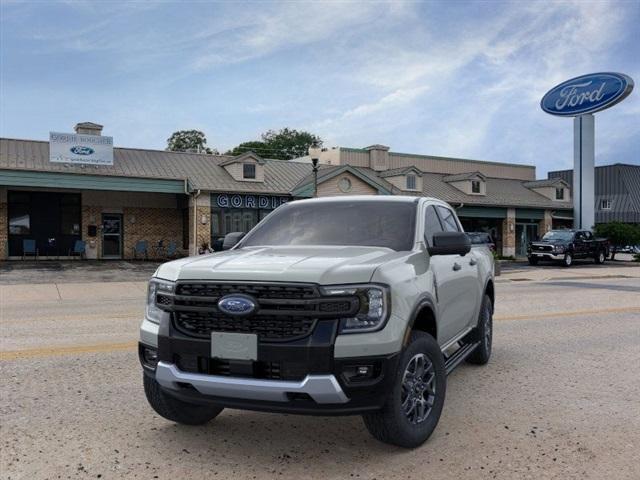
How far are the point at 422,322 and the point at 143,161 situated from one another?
28.3m

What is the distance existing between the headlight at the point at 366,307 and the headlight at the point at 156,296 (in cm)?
109

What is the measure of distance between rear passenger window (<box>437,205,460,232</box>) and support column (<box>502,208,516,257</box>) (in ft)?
114

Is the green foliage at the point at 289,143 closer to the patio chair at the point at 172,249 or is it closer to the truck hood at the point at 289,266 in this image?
the patio chair at the point at 172,249

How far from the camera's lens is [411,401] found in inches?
156

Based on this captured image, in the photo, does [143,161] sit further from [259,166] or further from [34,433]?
[34,433]

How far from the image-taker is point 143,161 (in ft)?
99.9

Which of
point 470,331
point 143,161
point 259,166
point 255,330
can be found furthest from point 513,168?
point 255,330

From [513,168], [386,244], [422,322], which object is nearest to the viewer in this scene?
[422,322]

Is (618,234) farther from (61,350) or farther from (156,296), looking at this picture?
(156,296)

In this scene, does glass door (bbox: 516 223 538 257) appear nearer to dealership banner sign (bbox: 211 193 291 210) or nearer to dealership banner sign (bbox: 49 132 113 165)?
dealership banner sign (bbox: 211 193 291 210)

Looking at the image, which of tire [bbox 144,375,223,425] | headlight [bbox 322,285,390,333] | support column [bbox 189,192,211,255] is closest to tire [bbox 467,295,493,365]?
headlight [bbox 322,285,390,333]

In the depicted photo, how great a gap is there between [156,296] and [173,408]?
2.78 ft

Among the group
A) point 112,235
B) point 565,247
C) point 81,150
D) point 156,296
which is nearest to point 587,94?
point 565,247

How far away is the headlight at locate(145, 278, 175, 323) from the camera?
3.88 meters
